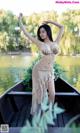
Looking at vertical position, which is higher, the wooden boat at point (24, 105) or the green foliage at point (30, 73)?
the green foliage at point (30, 73)

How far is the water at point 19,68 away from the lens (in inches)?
102

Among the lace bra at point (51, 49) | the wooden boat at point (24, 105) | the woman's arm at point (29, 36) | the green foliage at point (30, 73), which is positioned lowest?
the wooden boat at point (24, 105)

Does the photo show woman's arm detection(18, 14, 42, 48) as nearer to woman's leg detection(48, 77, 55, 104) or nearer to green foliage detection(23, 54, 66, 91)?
green foliage detection(23, 54, 66, 91)

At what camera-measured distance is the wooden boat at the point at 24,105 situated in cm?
260

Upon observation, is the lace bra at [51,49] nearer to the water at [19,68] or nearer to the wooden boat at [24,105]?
the water at [19,68]

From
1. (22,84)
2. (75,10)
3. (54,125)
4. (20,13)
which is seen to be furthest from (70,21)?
(54,125)

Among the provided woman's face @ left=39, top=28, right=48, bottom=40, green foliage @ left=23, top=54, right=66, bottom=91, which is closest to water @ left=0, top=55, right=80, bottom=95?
green foliage @ left=23, top=54, right=66, bottom=91

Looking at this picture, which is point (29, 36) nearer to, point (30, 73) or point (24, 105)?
point (30, 73)

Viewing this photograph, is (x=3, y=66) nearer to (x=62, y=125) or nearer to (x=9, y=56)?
(x=9, y=56)

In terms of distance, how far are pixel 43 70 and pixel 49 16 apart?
32 centimetres

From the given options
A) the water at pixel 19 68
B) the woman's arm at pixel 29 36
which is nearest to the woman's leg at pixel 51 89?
the water at pixel 19 68

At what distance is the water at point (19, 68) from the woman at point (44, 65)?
6 centimetres

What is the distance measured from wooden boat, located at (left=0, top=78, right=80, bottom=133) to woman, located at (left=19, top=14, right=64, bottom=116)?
38 mm

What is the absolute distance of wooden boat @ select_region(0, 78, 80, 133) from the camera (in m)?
2.60
